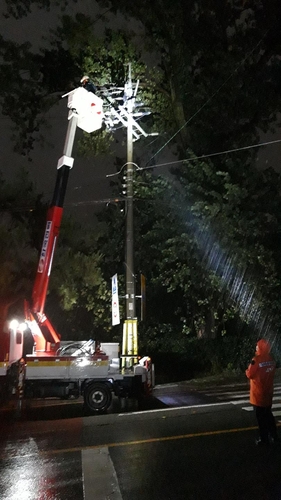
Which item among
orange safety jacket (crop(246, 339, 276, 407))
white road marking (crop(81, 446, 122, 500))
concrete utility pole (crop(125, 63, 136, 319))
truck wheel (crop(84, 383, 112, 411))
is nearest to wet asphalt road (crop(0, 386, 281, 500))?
white road marking (crop(81, 446, 122, 500))

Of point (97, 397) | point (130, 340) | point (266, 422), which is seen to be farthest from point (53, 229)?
point (266, 422)

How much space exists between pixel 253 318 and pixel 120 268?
27.4 feet

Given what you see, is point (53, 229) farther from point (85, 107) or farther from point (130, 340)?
point (130, 340)

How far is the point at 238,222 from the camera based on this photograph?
1806cm

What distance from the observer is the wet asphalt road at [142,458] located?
591 cm

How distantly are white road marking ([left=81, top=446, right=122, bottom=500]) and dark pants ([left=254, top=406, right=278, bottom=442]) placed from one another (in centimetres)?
208

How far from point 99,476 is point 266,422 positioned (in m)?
2.44

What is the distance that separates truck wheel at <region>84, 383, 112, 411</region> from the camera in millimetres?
12156

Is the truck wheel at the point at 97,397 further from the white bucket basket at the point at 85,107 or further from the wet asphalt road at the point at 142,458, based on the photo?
the white bucket basket at the point at 85,107

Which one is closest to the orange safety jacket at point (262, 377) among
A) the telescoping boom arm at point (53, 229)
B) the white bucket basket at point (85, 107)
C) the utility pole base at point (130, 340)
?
the telescoping boom arm at point (53, 229)

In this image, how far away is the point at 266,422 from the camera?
754 centimetres

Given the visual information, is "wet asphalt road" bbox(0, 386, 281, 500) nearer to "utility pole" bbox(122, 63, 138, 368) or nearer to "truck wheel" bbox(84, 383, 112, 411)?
"truck wheel" bbox(84, 383, 112, 411)

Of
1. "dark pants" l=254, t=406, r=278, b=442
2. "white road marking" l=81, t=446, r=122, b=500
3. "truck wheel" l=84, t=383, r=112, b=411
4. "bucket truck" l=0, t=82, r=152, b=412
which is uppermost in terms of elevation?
"bucket truck" l=0, t=82, r=152, b=412

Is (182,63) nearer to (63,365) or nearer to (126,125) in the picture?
(126,125)
